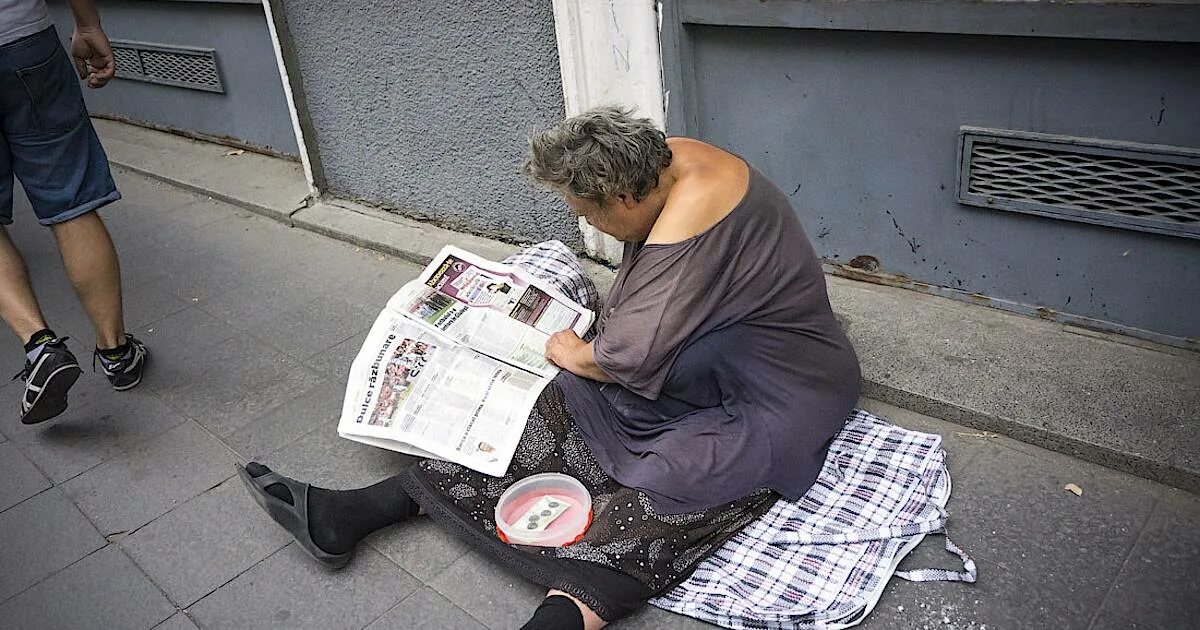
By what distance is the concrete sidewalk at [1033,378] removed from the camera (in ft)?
7.72

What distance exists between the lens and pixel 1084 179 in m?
2.62

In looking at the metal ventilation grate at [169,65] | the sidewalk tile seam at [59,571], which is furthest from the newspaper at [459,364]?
the metal ventilation grate at [169,65]

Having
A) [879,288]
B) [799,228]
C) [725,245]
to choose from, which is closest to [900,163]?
[879,288]

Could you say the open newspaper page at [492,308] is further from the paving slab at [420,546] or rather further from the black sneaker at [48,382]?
the black sneaker at [48,382]

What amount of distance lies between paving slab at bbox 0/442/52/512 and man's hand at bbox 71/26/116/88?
1.24 m

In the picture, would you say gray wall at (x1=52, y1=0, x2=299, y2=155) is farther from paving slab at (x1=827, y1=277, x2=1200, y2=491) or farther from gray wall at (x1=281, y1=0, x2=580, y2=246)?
paving slab at (x1=827, y1=277, x2=1200, y2=491)

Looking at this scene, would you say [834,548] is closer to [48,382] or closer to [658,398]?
[658,398]

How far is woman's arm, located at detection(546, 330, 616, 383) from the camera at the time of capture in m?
2.35

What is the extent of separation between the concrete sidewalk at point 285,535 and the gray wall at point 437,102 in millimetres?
728

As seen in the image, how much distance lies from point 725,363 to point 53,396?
197 centimetres

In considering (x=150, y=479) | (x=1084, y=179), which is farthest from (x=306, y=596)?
(x=1084, y=179)

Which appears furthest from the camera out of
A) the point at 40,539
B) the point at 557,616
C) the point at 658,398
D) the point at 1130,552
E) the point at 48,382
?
the point at 48,382

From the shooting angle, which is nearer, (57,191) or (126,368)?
(57,191)

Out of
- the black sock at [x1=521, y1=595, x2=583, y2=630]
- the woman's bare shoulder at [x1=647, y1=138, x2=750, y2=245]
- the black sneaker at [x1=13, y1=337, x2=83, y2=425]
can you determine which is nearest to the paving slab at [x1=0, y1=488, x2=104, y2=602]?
the black sneaker at [x1=13, y1=337, x2=83, y2=425]
